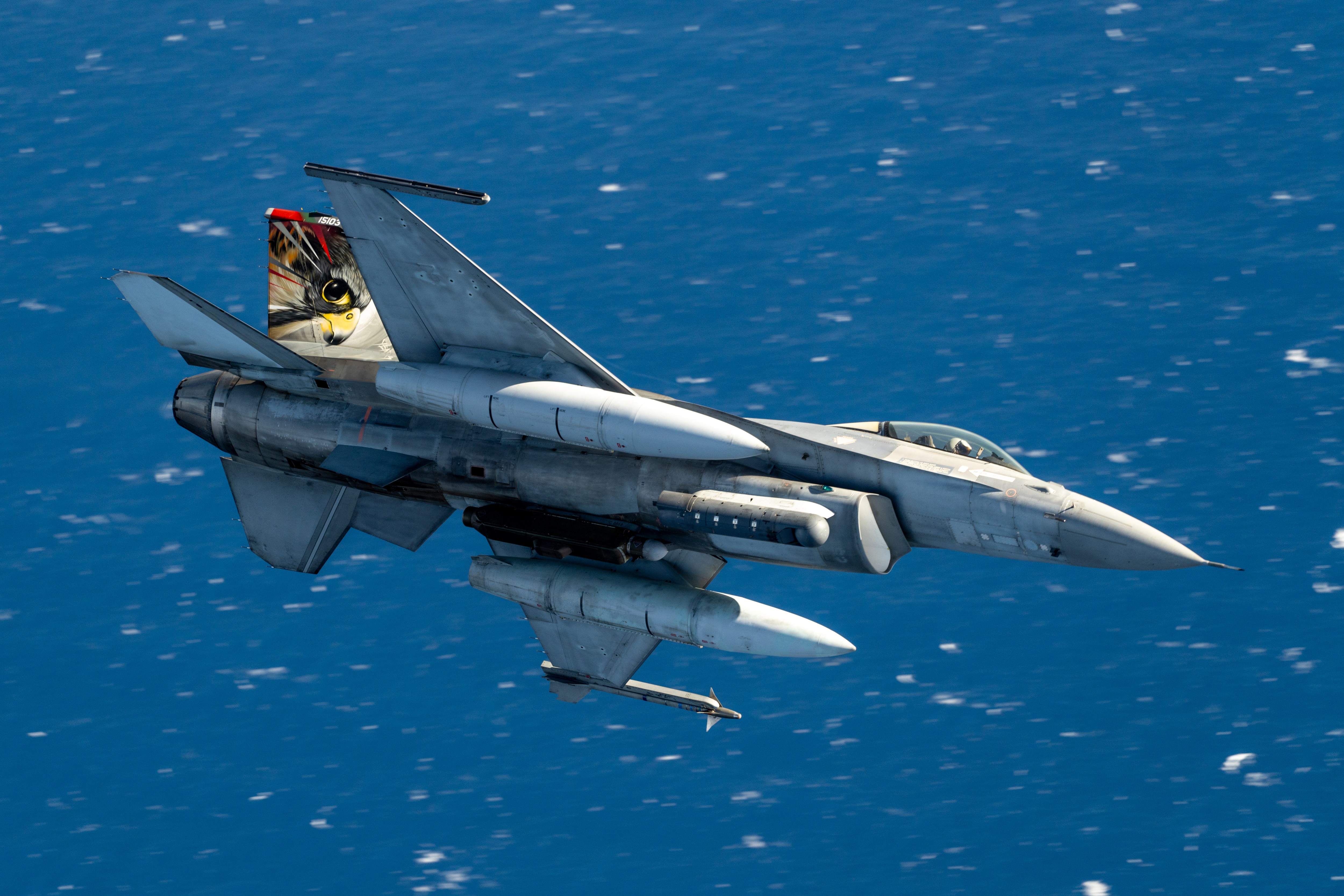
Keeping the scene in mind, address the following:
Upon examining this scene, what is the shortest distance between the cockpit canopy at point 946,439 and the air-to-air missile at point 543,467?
29 mm

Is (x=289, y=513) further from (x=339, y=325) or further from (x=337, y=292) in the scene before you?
(x=337, y=292)

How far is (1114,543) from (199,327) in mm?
13031

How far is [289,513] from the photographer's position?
2934cm

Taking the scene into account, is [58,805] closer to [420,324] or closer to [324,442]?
[324,442]

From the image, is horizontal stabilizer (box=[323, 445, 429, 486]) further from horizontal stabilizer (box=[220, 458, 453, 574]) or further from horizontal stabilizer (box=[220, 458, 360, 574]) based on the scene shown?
horizontal stabilizer (box=[220, 458, 360, 574])

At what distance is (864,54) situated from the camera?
39812 mm

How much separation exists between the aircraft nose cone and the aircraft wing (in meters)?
6.04

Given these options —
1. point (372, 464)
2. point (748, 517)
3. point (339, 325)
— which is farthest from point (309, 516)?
point (748, 517)

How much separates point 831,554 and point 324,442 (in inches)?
298

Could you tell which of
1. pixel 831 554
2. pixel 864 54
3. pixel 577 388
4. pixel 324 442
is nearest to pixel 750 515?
pixel 831 554

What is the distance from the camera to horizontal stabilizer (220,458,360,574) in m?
29.1

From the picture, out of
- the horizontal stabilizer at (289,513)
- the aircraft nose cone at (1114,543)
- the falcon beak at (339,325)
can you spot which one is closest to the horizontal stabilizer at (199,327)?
the falcon beak at (339,325)

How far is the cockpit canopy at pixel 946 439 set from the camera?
2572cm

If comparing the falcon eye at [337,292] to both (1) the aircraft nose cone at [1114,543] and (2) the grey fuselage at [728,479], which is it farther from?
(1) the aircraft nose cone at [1114,543]
